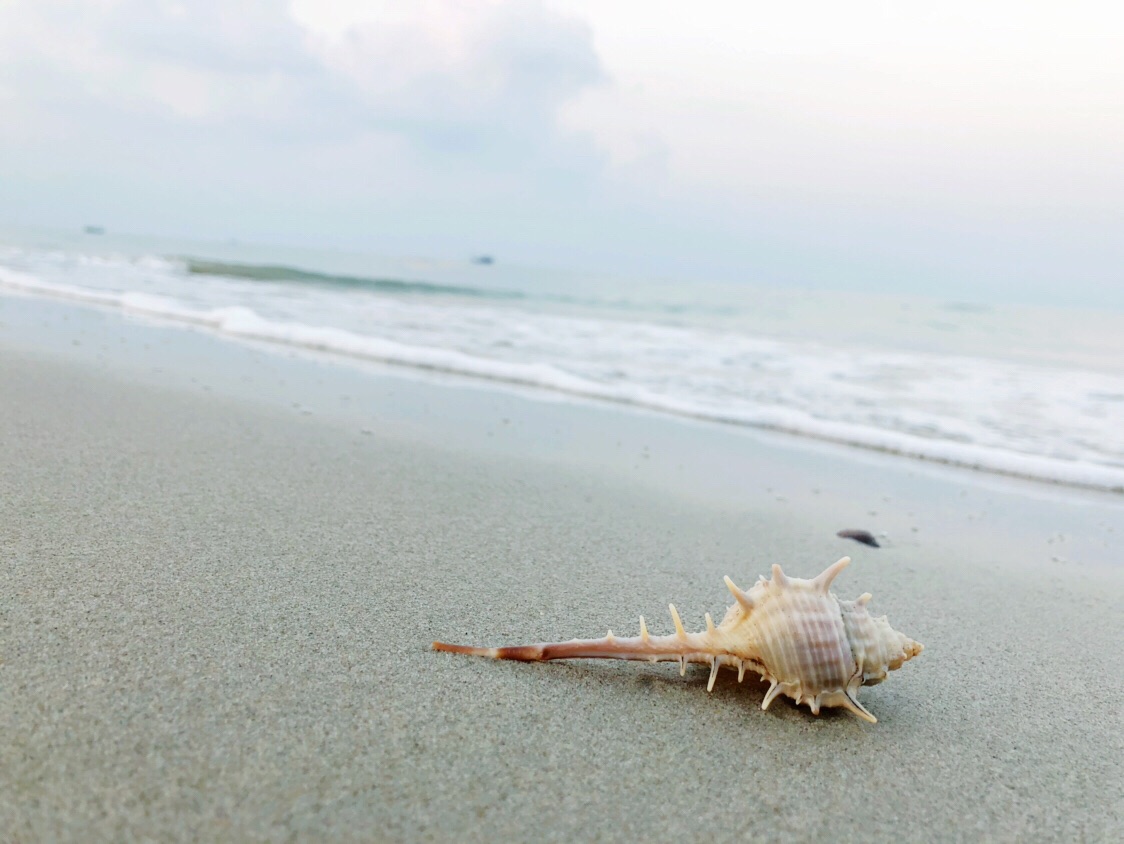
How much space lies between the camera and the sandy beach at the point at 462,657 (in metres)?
1.37

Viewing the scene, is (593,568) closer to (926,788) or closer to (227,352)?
(926,788)

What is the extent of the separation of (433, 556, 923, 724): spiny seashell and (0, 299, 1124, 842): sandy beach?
72 mm

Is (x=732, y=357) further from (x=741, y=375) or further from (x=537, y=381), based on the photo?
(x=537, y=381)

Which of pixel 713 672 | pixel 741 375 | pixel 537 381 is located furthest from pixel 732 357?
pixel 713 672

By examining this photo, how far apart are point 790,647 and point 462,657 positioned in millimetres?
777

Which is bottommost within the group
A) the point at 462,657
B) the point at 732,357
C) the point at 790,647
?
the point at 462,657

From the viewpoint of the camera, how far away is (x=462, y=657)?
1907 mm

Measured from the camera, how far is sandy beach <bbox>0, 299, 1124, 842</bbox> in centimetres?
137

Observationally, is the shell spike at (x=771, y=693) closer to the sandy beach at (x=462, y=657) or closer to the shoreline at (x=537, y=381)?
the sandy beach at (x=462, y=657)

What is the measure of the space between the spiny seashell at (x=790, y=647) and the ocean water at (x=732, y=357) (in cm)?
444

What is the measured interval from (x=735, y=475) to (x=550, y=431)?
51.4 inches

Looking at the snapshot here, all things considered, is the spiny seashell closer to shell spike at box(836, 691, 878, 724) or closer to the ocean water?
shell spike at box(836, 691, 878, 724)

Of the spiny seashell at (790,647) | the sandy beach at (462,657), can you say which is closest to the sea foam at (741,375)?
the sandy beach at (462,657)

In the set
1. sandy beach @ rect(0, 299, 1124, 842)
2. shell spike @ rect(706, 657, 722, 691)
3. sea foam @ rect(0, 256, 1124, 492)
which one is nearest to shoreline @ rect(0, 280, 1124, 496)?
sea foam @ rect(0, 256, 1124, 492)
